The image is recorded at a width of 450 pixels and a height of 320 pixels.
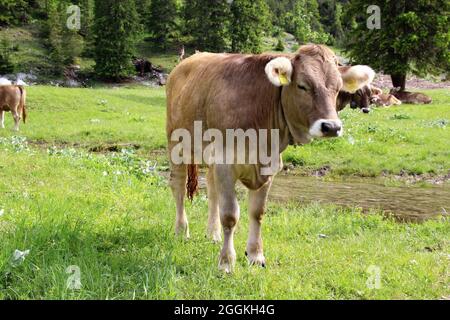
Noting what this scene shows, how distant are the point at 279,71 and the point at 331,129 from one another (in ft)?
3.03

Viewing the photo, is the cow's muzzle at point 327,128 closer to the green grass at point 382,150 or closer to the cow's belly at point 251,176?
the cow's belly at point 251,176

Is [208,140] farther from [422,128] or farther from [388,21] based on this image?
[388,21]

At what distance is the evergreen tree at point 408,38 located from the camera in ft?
115

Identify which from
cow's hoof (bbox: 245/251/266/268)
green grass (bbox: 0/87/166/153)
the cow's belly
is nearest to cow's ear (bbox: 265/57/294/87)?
the cow's belly

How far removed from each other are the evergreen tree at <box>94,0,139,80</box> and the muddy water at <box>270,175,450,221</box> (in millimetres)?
45588

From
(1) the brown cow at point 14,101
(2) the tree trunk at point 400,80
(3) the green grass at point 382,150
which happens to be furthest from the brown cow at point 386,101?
(1) the brown cow at point 14,101

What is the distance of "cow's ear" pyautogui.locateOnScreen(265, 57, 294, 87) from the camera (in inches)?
224

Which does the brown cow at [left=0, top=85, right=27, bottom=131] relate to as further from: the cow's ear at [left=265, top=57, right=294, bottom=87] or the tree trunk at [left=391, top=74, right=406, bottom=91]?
the tree trunk at [left=391, top=74, right=406, bottom=91]

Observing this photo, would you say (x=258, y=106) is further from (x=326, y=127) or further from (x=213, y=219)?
(x=213, y=219)

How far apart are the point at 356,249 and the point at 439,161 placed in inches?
416

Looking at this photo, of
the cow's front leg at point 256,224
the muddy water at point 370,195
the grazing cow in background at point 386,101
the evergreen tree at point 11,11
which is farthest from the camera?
the evergreen tree at point 11,11

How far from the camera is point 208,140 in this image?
22.2 ft


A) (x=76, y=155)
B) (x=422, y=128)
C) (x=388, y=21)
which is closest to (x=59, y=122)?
(x=76, y=155)

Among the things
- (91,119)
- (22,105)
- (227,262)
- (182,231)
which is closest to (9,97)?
(22,105)
